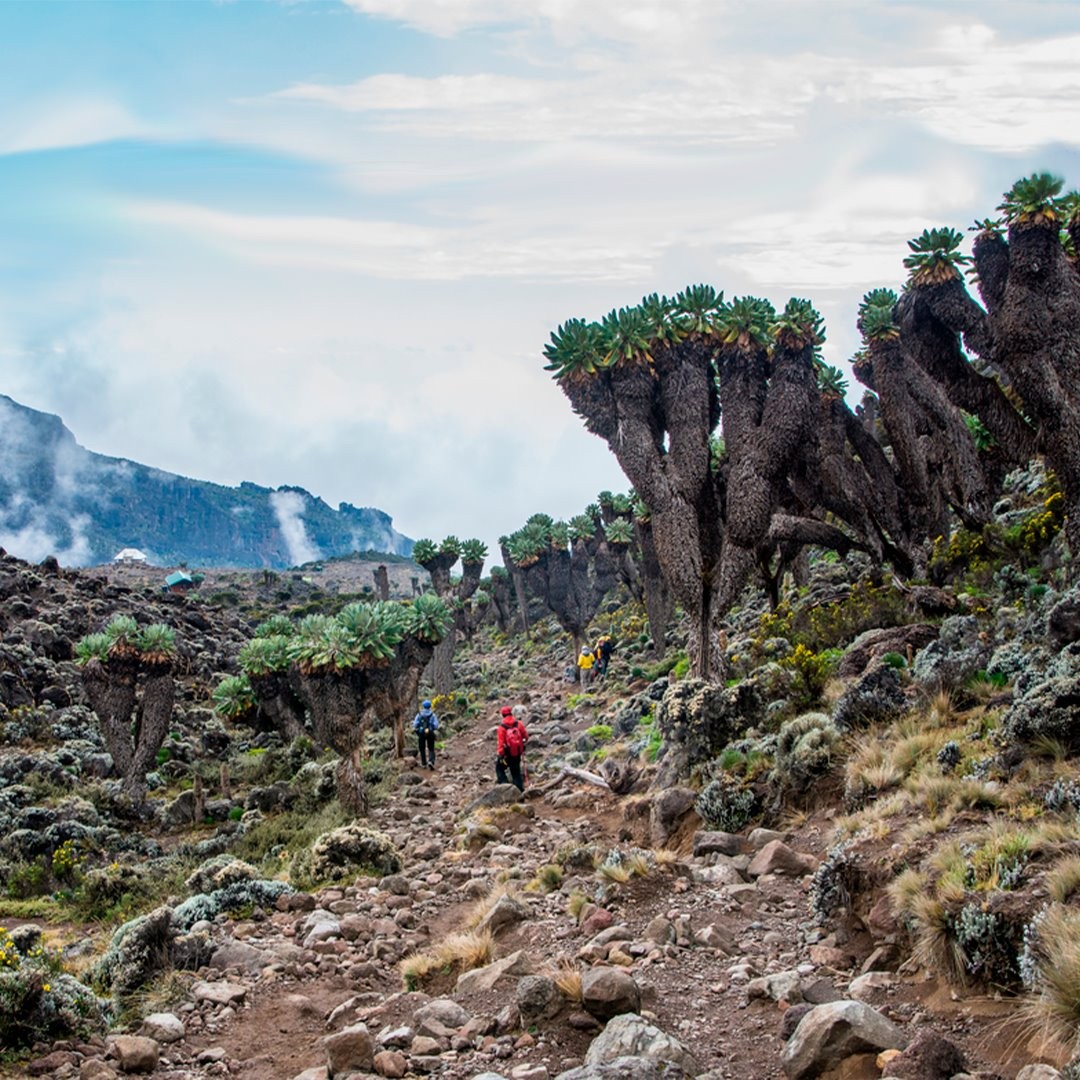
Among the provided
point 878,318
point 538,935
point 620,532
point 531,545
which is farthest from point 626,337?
point 531,545

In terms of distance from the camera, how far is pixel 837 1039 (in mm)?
5172

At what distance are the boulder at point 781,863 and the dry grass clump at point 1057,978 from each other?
4225mm

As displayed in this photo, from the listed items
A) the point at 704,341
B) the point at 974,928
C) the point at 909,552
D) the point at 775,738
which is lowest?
the point at 974,928

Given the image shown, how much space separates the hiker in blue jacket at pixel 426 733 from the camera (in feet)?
77.6

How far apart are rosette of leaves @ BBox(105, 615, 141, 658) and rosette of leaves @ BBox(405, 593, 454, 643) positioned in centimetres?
730

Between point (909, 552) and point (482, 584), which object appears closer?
point (909, 552)

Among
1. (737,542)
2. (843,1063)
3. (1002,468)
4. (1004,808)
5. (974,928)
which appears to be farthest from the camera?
(1002,468)

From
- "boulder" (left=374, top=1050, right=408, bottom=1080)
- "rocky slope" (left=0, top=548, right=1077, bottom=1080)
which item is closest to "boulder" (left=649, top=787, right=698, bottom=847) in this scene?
"rocky slope" (left=0, top=548, right=1077, bottom=1080)

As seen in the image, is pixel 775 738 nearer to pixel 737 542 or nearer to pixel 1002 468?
pixel 737 542

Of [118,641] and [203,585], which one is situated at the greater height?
[203,585]

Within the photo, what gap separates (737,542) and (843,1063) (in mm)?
14392

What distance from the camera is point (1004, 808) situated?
789 cm

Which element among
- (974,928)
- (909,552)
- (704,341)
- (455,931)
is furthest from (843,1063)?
(909,552)

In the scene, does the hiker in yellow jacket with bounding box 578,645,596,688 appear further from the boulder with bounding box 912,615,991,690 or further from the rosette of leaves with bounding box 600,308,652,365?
the boulder with bounding box 912,615,991,690
